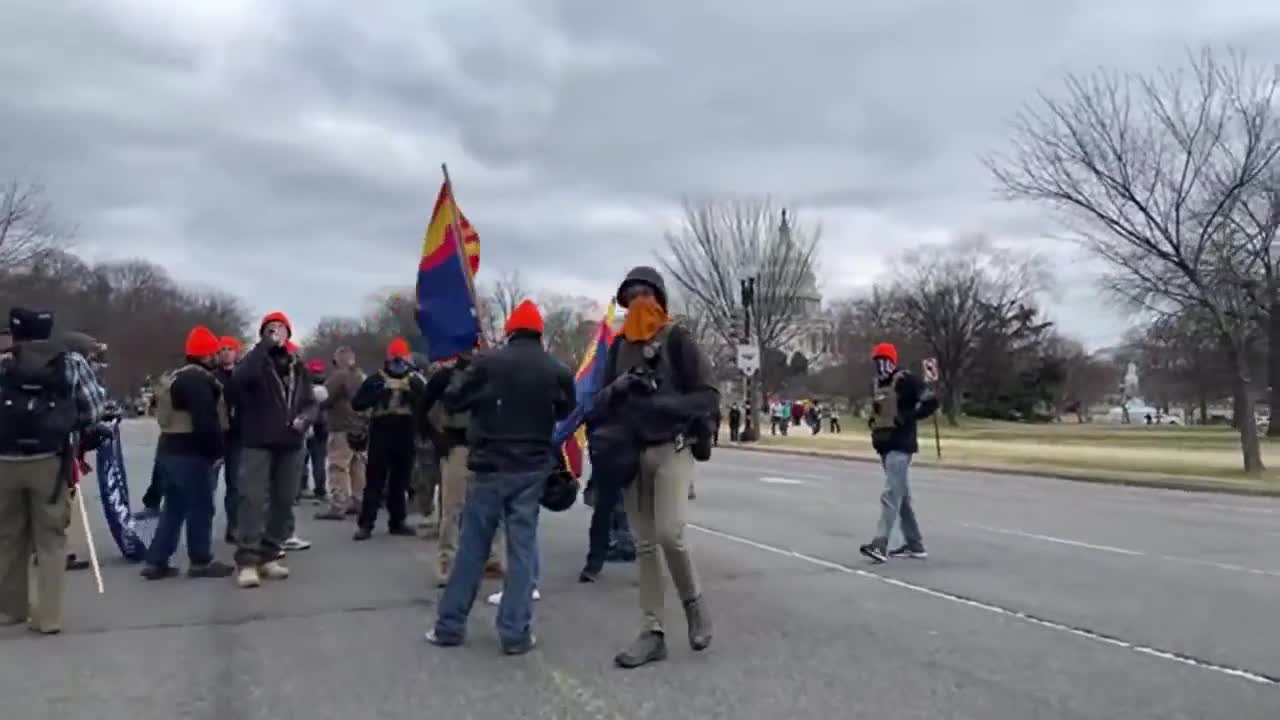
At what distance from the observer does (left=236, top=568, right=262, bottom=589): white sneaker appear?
9.17 metres

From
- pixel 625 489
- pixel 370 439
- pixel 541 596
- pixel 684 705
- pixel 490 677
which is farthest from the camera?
pixel 370 439

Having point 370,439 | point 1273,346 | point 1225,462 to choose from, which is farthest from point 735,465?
point 1273,346

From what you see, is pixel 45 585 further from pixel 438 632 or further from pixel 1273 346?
pixel 1273 346

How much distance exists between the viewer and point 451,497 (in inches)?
350

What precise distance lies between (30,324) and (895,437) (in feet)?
22.7

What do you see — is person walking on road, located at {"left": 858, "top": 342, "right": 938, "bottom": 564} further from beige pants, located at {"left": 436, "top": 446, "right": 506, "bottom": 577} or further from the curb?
the curb

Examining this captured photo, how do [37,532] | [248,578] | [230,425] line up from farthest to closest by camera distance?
[230,425]
[248,578]
[37,532]

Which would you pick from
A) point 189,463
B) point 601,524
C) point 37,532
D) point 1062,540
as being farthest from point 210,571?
point 1062,540

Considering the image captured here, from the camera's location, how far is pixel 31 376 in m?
7.59

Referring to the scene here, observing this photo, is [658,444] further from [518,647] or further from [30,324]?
[30,324]

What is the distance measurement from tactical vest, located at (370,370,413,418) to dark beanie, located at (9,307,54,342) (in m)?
4.47

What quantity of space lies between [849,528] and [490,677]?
25.9 ft

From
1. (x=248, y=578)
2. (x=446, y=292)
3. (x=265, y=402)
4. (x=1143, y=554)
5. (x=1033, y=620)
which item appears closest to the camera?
(x=1033, y=620)

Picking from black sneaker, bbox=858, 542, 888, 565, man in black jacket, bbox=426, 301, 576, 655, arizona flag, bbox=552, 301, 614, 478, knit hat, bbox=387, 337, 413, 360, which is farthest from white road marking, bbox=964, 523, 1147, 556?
man in black jacket, bbox=426, 301, 576, 655
